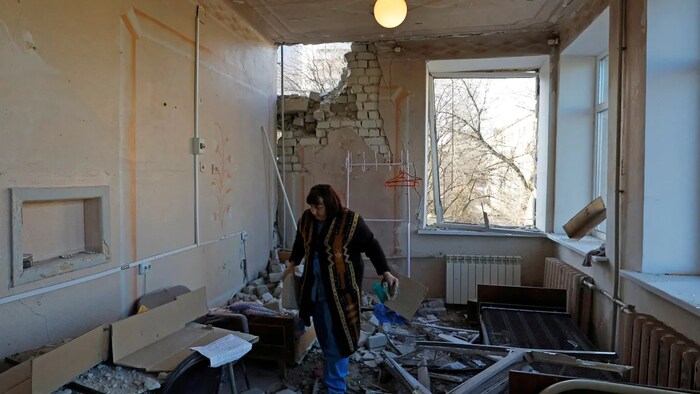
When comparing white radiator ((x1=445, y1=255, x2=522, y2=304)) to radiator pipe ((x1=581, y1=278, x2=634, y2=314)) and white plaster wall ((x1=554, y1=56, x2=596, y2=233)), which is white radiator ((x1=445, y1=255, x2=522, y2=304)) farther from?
radiator pipe ((x1=581, y1=278, x2=634, y2=314))

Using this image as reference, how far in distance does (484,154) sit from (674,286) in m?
2.96

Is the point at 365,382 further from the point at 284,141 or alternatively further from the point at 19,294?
the point at 284,141

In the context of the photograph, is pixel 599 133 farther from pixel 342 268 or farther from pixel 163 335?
pixel 163 335

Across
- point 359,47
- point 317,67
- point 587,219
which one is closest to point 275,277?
point 359,47

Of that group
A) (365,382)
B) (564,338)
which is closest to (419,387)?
(365,382)

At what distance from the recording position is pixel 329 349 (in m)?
2.51

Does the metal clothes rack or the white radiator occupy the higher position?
the metal clothes rack

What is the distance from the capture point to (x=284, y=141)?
5043 mm

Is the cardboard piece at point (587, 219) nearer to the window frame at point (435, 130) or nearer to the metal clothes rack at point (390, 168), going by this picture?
the window frame at point (435, 130)

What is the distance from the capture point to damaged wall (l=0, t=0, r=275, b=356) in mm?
1804

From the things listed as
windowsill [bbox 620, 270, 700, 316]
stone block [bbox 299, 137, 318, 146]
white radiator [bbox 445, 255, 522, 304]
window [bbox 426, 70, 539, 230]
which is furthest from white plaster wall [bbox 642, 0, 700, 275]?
stone block [bbox 299, 137, 318, 146]

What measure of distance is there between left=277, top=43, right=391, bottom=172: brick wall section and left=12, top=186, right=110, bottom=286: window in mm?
2894

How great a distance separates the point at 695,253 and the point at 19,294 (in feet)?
11.1

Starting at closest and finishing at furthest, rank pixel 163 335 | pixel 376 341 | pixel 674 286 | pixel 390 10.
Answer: pixel 163 335
pixel 674 286
pixel 390 10
pixel 376 341
